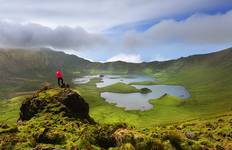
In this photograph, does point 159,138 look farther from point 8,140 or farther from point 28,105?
point 28,105

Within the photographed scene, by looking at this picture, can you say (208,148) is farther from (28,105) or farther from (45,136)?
(28,105)

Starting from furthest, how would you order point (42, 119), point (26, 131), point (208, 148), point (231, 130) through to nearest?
point (231, 130) < point (42, 119) < point (26, 131) < point (208, 148)

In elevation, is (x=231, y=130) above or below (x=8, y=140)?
below

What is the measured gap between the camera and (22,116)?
11288cm

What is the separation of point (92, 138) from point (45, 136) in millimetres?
13512

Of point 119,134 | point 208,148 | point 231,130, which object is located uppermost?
point 119,134

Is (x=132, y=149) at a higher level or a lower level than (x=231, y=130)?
higher

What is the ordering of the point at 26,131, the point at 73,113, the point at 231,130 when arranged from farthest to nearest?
1. the point at 231,130
2. the point at 73,113
3. the point at 26,131

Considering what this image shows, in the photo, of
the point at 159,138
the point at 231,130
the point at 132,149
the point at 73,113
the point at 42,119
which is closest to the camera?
the point at 132,149

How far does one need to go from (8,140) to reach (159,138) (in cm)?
3394

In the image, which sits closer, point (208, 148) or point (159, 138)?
point (159, 138)

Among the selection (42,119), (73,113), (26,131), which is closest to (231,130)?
(73,113)

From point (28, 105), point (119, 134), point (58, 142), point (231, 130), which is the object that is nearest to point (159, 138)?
point (119, 134)

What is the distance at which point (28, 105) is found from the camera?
364 ft
